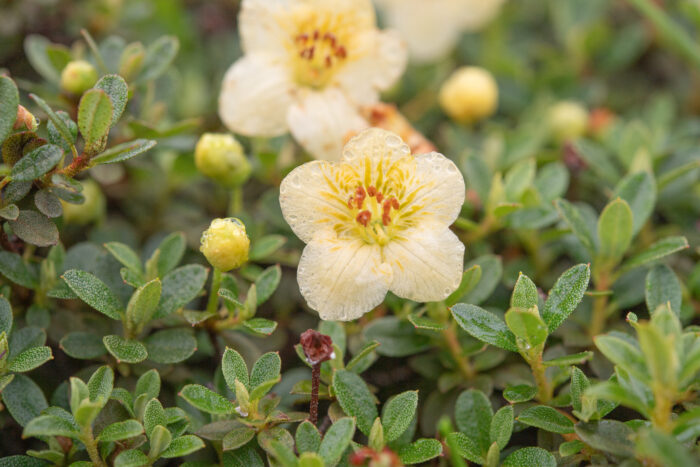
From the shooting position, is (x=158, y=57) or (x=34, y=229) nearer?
(x=34, y=229)

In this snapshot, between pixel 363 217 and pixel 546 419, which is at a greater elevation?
pixel 363 217

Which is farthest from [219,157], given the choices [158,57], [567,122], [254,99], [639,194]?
[567,122]

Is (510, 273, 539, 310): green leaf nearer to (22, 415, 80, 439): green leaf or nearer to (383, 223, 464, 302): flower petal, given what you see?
(383, 223, 464, 302): flower petal

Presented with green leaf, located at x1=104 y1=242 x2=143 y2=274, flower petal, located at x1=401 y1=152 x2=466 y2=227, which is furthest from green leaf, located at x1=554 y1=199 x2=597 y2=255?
green leaf, located at x1=104 y1=242 x2=143 y2=274

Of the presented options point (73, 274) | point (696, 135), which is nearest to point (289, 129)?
point (73, 274)

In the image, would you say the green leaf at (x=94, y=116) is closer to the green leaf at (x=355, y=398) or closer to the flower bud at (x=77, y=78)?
the flower bud at (x=77, y=78)

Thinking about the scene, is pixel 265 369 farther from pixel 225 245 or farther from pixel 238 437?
pixel 225 245

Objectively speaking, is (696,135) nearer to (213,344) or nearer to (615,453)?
(615,453)
